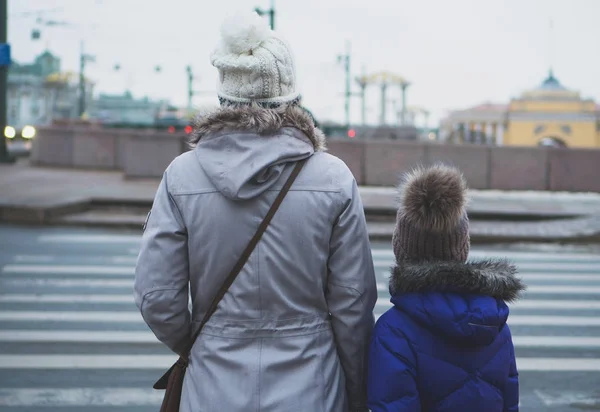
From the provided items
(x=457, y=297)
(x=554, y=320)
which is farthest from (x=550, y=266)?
(x=457, y=297)

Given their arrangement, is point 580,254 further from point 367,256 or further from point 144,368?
point 367,256

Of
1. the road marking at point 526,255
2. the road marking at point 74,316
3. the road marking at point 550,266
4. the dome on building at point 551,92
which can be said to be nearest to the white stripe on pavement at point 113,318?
the road marking at point 74,316

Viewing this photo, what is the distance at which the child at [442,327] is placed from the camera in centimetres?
271

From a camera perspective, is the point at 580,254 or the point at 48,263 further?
the point at 580,254

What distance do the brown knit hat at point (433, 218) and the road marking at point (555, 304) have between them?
6.07 m

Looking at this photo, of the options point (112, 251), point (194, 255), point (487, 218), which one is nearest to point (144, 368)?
point (194, 255)

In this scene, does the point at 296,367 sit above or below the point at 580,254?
above

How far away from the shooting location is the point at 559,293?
390 inches

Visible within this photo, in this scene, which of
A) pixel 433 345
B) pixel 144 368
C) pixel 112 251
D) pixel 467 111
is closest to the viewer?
pixel 433 345

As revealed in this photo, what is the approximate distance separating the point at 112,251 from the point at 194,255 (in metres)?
9.93

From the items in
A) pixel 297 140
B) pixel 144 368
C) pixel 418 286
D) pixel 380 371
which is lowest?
pixel 144 368

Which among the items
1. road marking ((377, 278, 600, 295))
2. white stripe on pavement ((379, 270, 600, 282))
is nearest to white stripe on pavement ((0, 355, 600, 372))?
road marking ((377, 278, 600, 295))

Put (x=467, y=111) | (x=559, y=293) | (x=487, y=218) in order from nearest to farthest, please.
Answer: (x=559, y=293) → (x=487, y=218) → (x=467, y=111)

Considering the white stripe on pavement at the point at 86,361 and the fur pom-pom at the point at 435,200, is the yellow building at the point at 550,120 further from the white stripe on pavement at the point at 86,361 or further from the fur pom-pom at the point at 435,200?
the fur pom-pom at the point at 435,200
